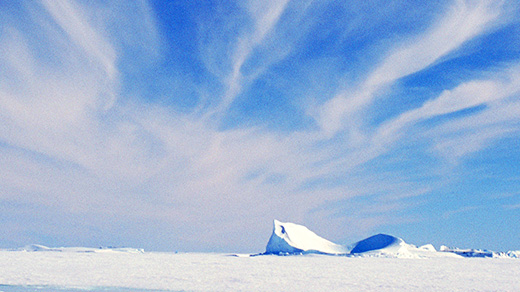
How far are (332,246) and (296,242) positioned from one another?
5.98 metres

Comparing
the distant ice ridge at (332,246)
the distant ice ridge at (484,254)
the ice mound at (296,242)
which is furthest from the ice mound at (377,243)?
the distant ice ridge at (484,254)

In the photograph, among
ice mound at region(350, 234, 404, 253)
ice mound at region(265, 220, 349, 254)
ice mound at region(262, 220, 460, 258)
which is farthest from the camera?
ice mound at region(265, 220, 349, 254)

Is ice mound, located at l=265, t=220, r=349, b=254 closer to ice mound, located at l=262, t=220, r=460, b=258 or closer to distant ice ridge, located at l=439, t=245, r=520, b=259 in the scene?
ice mound, located at l=262, t=220, r=460, b=258

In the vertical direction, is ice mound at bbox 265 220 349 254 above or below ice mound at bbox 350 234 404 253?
above

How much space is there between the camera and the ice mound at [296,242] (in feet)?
147

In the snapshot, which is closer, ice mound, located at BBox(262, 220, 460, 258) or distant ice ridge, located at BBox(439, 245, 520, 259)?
ice mound, located at BBox(262, 220, 460, 258)

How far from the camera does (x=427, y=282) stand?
15258 mm

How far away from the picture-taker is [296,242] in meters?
45.2

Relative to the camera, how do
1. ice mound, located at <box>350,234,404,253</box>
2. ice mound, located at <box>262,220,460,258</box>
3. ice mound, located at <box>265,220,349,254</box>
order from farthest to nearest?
ice mound, located at <box>265,220,349,254</box> < ice mound, located at <box>350,234,404,253</box> < ice mound, located at <box>262,220,460,258</box>

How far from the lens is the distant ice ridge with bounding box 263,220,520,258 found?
42.4 m

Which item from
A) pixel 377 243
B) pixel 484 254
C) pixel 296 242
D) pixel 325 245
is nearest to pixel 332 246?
pixel 325 245

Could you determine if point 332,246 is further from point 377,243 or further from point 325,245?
point 377,243

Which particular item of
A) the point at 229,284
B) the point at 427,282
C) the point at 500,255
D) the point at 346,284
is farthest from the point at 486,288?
the point at 500,255

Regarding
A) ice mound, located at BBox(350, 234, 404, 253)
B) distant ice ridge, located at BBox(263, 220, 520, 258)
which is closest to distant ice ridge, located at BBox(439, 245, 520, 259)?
distant ice ridge, located at BBox(263, 220, 520, 258)
